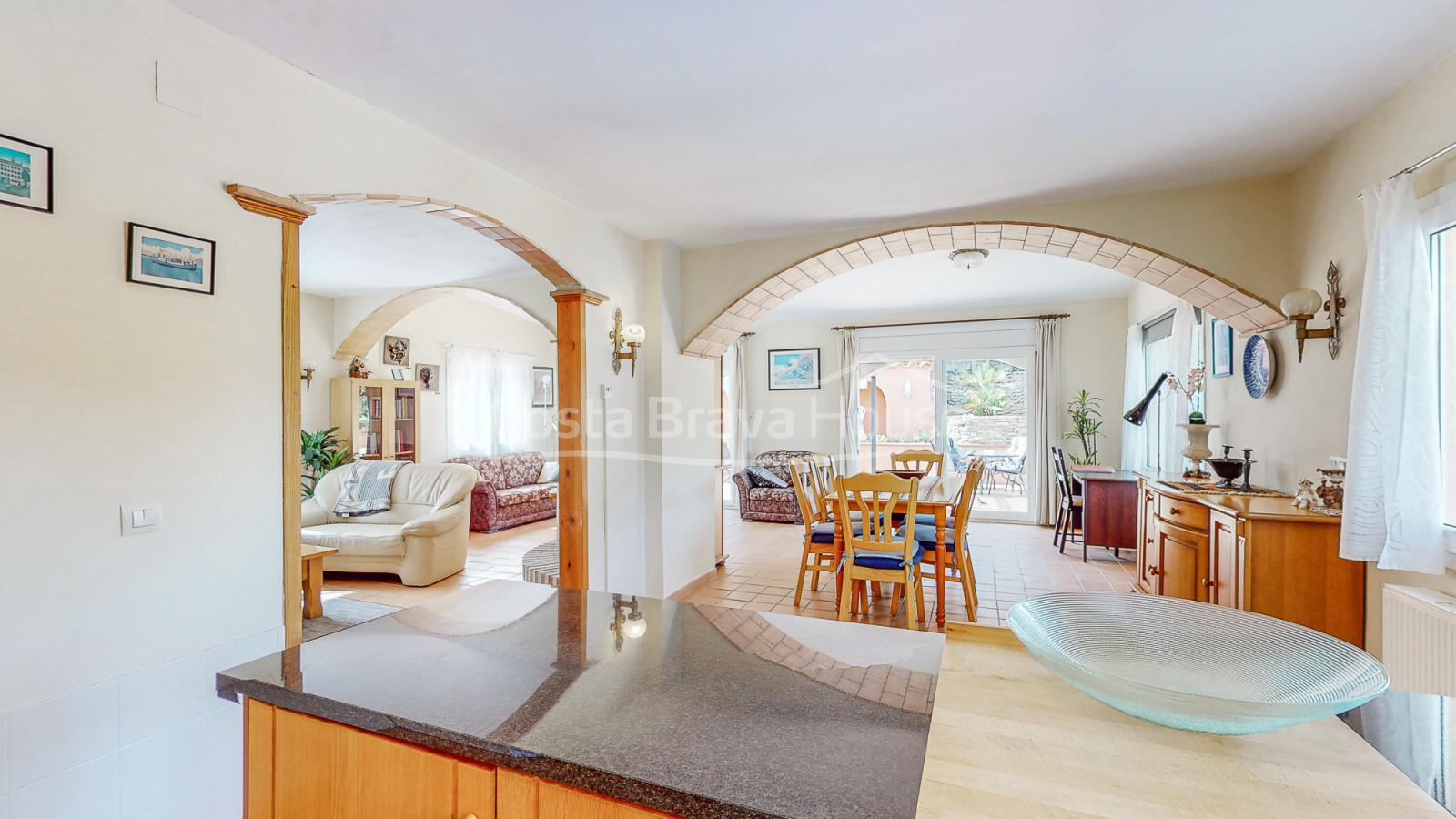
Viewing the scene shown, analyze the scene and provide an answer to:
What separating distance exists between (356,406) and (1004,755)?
7.04 meters

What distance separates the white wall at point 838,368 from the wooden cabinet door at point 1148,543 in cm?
298

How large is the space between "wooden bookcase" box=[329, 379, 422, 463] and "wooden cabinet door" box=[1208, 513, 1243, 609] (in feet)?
22.8

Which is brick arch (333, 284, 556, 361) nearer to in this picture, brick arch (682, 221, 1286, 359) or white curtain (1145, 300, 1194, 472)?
brick arch (682, 221, 1286, 359)

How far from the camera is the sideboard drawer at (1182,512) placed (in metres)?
3.20

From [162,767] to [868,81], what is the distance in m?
3.02

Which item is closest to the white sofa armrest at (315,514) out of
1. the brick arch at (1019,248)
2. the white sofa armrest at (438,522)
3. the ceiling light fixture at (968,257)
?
the white sofa armrest at (438,522)

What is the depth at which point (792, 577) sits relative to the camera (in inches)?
198

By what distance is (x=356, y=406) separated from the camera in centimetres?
648

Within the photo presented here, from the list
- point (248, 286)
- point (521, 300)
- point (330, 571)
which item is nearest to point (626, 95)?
point (248, 286)

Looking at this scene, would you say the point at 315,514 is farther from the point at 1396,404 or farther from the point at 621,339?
the point at 1396,404

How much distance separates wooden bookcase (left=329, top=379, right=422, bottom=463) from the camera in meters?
6.47

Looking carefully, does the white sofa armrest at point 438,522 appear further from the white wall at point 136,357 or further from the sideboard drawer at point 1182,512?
the sideboard drawer at point 1182,512

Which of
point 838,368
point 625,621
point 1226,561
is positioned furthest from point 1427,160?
point 838,368

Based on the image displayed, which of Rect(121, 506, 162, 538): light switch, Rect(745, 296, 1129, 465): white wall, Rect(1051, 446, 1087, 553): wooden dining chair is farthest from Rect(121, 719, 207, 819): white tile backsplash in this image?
Rect(745, 296, 1129, 465): white wall
